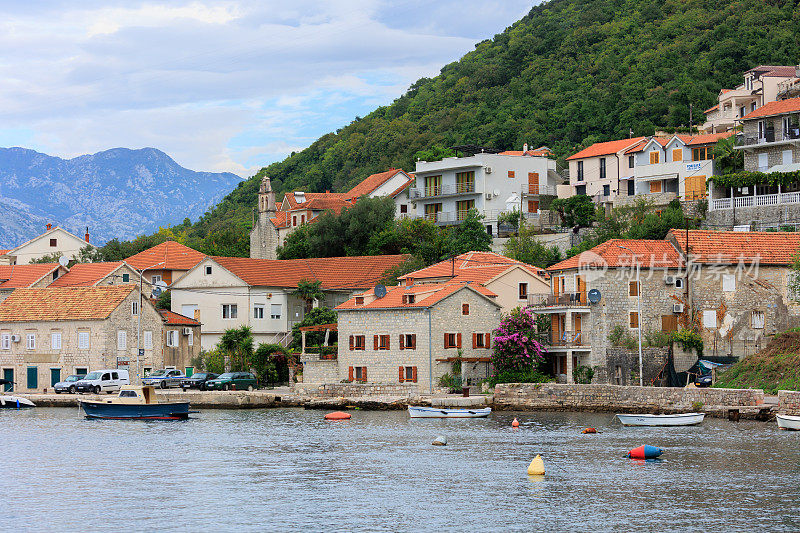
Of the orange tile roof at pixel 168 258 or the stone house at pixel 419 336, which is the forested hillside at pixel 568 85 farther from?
the stone house at pixel 419 336

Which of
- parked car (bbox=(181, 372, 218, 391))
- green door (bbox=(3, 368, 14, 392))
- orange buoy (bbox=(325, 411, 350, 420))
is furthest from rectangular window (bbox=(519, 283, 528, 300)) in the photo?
green door (bbox=(3, 368, 14, 392))

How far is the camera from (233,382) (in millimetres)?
67438

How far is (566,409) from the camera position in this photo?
5672 cm

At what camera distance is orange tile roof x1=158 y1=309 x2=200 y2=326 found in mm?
73062

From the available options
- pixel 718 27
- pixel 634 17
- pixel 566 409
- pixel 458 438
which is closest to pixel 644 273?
pixel 566 409

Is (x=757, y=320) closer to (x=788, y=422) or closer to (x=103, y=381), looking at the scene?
(x=788, y=422)

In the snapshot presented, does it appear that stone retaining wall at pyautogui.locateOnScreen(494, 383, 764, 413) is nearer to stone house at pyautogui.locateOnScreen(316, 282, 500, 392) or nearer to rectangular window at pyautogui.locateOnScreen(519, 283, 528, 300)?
stone house at pyautogui.locateOnScreen(316, 282, 500, 392)

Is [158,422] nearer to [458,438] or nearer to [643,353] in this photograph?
[458,438]

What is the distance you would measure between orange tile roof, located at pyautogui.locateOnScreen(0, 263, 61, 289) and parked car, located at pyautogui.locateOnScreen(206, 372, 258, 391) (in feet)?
74.0

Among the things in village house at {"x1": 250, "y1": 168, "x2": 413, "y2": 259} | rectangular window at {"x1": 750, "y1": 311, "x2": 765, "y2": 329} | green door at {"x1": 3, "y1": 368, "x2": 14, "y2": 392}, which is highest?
village house at {"x1": 250, "y1": 168, "x2": 413, "y2": 259}

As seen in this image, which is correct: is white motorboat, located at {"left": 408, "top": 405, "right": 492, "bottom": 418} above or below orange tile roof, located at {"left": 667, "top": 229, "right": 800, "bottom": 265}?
below

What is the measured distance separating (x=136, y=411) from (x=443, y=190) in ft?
136

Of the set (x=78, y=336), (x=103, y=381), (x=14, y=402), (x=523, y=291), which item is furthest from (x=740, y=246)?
(x=14, y=402)

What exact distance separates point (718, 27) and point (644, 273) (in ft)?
189
